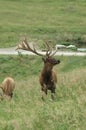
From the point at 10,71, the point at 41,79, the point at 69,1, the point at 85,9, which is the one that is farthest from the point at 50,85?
the point at 69,1

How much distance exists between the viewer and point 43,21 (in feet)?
216

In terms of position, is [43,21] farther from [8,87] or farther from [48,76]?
[48,76]

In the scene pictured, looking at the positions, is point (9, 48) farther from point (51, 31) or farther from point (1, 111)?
point (1, 111)

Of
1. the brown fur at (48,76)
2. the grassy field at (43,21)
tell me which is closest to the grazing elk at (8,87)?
the brown fur at (48,76)

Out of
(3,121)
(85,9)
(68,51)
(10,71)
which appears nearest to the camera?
(3,121)

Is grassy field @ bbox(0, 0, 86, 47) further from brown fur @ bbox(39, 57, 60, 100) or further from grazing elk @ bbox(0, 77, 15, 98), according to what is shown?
brown fur @ bbox(39, 57, 60, 100)

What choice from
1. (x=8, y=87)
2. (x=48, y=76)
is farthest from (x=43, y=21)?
(x=48, y=76)

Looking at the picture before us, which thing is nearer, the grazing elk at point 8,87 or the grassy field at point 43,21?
the grazing elk at point 8,87

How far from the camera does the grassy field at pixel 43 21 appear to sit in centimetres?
5378

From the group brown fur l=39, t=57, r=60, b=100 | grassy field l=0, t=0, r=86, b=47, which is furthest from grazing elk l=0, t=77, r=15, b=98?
grassy field l=0, t=0, r=86, b=47

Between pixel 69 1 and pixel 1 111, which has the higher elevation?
pixel 1 111

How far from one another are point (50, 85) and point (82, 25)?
4807 cm

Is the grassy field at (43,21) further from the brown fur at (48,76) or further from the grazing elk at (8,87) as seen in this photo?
the brown fur at (48,76)

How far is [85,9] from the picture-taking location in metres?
76.3
